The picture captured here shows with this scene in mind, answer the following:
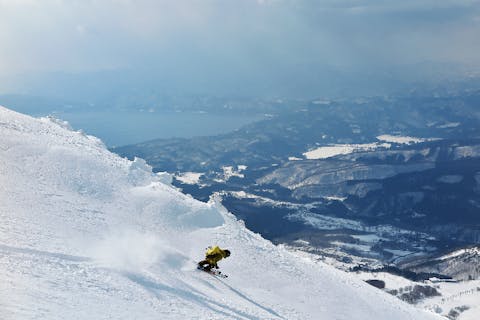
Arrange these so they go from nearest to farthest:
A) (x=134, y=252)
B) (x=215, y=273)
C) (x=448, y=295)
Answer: (x=134, y=252) → (x=215, y=273) → (x=448, y=295)

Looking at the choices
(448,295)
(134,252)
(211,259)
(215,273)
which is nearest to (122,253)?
(134,252)

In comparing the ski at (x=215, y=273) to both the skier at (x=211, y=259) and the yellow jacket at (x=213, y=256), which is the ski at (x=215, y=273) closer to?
the skier at (x=211, y=259)

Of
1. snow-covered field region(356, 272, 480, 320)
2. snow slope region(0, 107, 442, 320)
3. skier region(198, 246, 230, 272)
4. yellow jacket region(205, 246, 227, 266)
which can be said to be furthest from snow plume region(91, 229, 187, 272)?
snow-covered field region(356, 272, 480, 320)

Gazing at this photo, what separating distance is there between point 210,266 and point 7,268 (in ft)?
33.8

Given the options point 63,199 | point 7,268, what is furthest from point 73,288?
point 63,199

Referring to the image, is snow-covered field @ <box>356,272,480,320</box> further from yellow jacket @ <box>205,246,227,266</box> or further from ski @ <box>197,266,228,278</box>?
yellow jacket @ <box>205,246,227,266</box>

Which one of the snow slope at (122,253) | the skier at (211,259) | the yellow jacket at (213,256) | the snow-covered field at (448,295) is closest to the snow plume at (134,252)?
the snow slope at (122,253)

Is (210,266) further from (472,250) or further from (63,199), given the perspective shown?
(472,250)

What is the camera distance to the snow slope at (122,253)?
17.9m

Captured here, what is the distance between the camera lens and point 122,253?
22.9 m

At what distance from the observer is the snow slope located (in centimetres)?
1786

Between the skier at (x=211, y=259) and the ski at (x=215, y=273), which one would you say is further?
the ski at (x=215, y=273)

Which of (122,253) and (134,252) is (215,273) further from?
(122,253)

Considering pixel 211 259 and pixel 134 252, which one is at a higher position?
pixel 211 259
